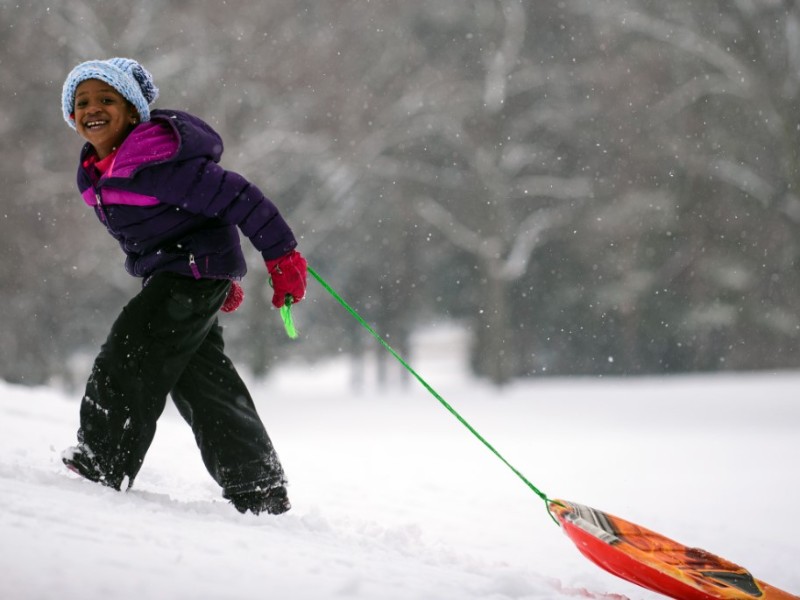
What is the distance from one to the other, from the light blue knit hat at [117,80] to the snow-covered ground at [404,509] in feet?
4.19

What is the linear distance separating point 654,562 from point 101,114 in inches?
93.6

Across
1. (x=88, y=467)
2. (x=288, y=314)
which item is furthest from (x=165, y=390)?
(x=288, y=314)

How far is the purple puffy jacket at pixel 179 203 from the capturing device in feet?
9.12

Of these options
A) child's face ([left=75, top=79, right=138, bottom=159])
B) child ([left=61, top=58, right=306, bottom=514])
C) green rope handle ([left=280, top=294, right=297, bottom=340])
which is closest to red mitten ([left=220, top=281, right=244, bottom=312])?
child ([left=61, top=58, right=306, bottom=514])

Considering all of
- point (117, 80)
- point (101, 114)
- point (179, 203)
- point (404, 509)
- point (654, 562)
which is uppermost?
point (117, 80)

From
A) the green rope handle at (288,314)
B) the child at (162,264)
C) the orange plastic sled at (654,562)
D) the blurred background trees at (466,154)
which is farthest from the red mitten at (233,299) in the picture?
the blurred background trees at (466,154)

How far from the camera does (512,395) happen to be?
14.5 meters

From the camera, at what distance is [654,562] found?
2734mm

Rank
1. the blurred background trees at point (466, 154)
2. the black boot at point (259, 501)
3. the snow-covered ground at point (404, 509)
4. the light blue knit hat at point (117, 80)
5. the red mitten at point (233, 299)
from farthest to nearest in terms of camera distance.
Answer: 1. the blurred background trees at point (466, 154)
2. the red mitten at point (233, 299)
3. the black boot at point (259, 501)
4. the light blue knit hat at point (117, 80)
5. the snow-covered ground at point (404, 509)

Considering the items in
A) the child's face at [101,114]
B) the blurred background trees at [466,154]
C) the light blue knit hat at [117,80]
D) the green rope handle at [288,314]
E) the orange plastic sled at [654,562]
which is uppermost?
the blurred background trees at [466,154]

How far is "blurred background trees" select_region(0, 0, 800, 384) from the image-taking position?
540 inches

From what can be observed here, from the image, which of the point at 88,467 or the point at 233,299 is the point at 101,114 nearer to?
the point at 233,299

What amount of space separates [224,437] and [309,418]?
392 inches

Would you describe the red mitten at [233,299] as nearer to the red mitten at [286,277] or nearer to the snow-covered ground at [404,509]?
the red mitten at [286,277]
